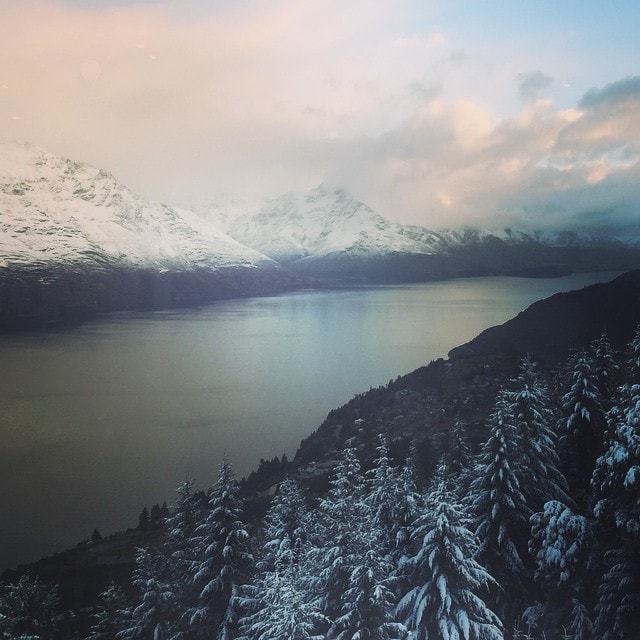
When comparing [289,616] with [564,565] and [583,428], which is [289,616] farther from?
[583,428]

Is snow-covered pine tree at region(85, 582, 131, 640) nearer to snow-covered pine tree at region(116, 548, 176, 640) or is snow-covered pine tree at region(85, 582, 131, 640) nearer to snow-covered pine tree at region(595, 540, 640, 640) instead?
snow-covered pine tree at region(116, 548, 176, 640)

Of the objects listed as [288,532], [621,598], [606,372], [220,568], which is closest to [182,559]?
[220,568]

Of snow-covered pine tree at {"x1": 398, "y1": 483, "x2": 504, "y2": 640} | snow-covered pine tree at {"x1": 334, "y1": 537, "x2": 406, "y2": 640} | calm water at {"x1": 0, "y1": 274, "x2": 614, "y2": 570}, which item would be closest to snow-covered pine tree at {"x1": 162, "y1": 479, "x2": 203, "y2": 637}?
snow-covered pine tree at {"x1": 334, "y1": 537, "x2": 406, "y2": 640}

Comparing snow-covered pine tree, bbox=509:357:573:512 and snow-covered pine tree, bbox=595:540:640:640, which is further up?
snow-covered pine tree, bbox=509:357:573:512

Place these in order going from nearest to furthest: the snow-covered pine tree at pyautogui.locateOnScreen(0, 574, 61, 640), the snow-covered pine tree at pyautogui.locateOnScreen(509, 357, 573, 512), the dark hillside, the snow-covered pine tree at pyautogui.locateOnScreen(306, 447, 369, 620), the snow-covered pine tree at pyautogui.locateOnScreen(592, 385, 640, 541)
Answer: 1. the snow-covered pine tree at pyautogui.locateOnScreen(592, 385, 640, 541)
2. the snow-covered pine tree at pyautogui.locateOnScreen(306, 447, 369, 620)
3. the snow-covered pine tree at pyautogui.locateOnScreen(509, 357, 573, 512)
4. the snow-covered pine tree at pyautogui.locateOnScreen(0, 574, 61, 640)
5. the dark hillside

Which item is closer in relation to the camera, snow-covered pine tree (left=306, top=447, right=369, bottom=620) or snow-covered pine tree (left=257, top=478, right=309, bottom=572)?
snow-covered pine tree (left=306, top=447, right=369, bottom=620)

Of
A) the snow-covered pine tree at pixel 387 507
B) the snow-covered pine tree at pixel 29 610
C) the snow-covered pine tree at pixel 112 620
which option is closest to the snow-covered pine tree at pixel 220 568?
the snow-covered pine tree at pixel 112 620

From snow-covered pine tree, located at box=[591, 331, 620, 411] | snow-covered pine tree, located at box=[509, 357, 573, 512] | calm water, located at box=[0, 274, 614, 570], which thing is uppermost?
snow-covered pine tree, located at box=[591, 331, 620, 411]

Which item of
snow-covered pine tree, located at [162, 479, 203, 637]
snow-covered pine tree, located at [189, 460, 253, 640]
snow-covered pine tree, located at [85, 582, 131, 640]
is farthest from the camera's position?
snow-covered pine tree, located at [85, 582, 131, 640]
